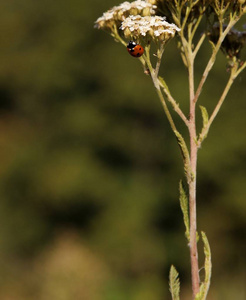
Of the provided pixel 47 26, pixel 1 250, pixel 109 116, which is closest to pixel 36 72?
pixel 47 26

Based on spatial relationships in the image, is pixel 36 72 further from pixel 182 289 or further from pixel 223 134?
pixel 182 289

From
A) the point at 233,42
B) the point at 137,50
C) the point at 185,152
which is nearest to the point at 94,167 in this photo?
the point at 233,42

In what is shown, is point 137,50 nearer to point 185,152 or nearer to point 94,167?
point 185,152

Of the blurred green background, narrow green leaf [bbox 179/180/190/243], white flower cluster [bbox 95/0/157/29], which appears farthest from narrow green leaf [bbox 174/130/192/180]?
the blurred green background

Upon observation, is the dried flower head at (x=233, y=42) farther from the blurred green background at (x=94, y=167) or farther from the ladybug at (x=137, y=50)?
the blurred green background at (x=94, y=167)

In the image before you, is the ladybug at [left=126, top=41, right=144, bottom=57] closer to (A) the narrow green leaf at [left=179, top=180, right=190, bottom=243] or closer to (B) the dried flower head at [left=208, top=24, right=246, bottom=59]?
(B) the dried flower head at [left=208, top=24, right=246, bottom=59]

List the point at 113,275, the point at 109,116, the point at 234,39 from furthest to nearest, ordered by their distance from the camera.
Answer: the point at 109,116, the point at 113,275, the point at 234,39
